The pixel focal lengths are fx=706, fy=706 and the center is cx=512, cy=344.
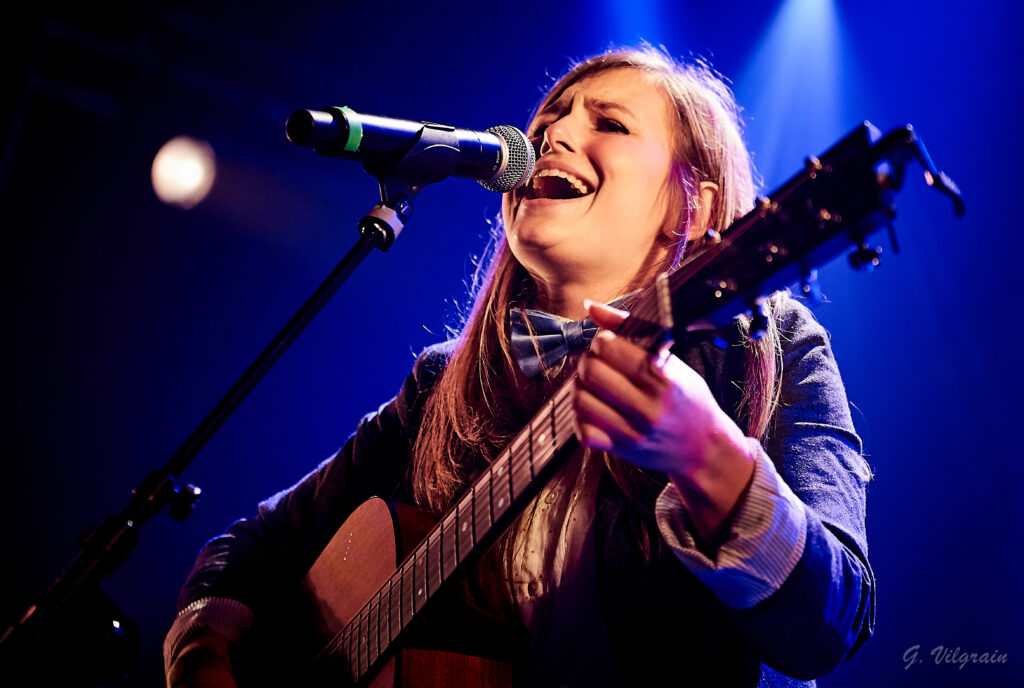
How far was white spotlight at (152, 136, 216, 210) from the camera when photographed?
3676mm

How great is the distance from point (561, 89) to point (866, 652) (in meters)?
2.43

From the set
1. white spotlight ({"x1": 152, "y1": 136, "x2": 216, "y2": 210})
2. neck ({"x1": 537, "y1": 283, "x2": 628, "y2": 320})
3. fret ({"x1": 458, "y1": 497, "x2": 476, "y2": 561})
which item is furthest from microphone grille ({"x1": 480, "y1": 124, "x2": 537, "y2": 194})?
white spotlight ({"x1": 152, "y1": 136, "x2": 216, "y2": 210})

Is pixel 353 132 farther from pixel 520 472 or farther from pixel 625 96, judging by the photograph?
pixel 625 96

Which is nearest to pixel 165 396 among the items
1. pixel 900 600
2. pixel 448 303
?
pixel 448 303

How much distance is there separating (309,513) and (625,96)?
1561mm

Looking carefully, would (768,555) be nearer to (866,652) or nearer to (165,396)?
(866,652)

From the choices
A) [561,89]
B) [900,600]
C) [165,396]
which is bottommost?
[165,396]

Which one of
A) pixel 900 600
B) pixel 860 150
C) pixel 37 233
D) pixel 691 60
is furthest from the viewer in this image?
pixel 37 233

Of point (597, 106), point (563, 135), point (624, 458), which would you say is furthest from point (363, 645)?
point (597, 106)

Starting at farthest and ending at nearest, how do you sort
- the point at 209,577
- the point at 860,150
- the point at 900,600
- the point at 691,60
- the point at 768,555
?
the point at 691,60 < the point at 900,600 < the point at 209,577 < the point at 768,555 < the point at 860,150

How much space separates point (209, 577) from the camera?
2053mm

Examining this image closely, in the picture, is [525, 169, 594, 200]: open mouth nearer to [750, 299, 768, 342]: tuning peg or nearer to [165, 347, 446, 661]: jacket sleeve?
[165, 347, 446, 661]: jacket sleeve

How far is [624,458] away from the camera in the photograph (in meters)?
1.00

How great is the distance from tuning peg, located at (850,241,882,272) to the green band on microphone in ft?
2.67
